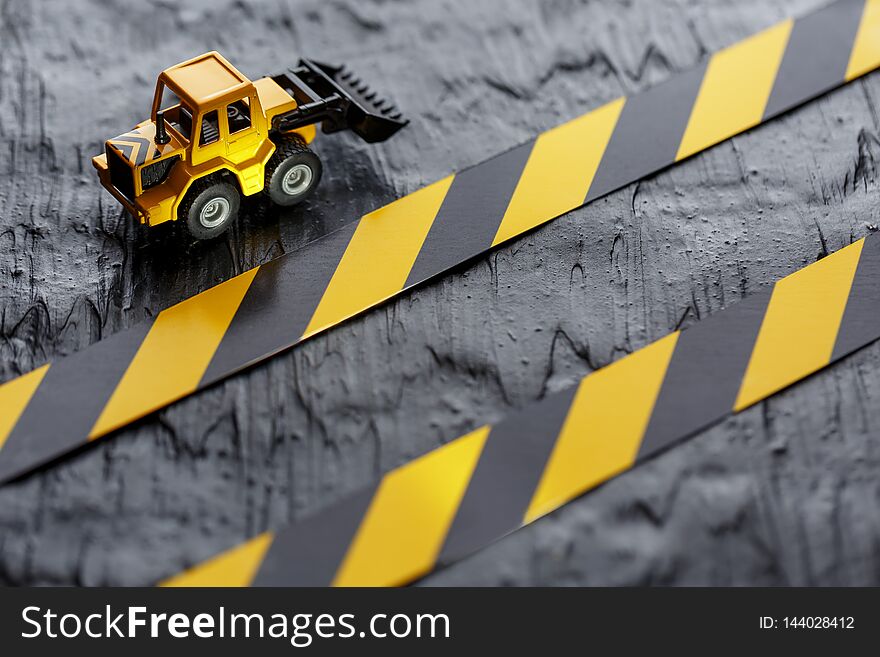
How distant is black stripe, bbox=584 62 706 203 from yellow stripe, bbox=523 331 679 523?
2.46ft

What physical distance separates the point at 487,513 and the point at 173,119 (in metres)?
1.64

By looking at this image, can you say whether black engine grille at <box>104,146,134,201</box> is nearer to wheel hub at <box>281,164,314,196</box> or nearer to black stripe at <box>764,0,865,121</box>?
wheel hub at <box>281,164,314,196</box>

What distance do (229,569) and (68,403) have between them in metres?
0.76

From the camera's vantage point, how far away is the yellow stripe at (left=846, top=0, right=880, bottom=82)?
165 inches

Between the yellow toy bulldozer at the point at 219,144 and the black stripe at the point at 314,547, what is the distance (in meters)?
1.12

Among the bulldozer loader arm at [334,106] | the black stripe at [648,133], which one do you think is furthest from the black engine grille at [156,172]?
the black stripe at [648,133]

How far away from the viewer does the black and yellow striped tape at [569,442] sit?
9.76ft

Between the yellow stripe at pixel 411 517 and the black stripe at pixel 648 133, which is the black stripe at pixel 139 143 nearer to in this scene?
the yellow stripe at pixel 411 517

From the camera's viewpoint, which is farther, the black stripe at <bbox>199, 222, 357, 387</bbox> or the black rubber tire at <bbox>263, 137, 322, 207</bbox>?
the black rubber tire at <bbox>263, 137, 322, 207</bbox>

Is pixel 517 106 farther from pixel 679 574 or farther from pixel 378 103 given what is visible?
pixel 679 574

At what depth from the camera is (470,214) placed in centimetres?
377

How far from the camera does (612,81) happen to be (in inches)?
166

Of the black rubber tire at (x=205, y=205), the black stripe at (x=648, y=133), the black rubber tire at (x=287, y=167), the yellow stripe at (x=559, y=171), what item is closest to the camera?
the black rubber tire at (x=205, y=205)

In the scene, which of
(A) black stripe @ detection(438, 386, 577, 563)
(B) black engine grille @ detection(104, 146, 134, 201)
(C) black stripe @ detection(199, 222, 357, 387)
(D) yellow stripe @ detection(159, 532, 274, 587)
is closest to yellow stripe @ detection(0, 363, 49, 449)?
(C) black stripe @ detection(199, 222, 357, 387)
